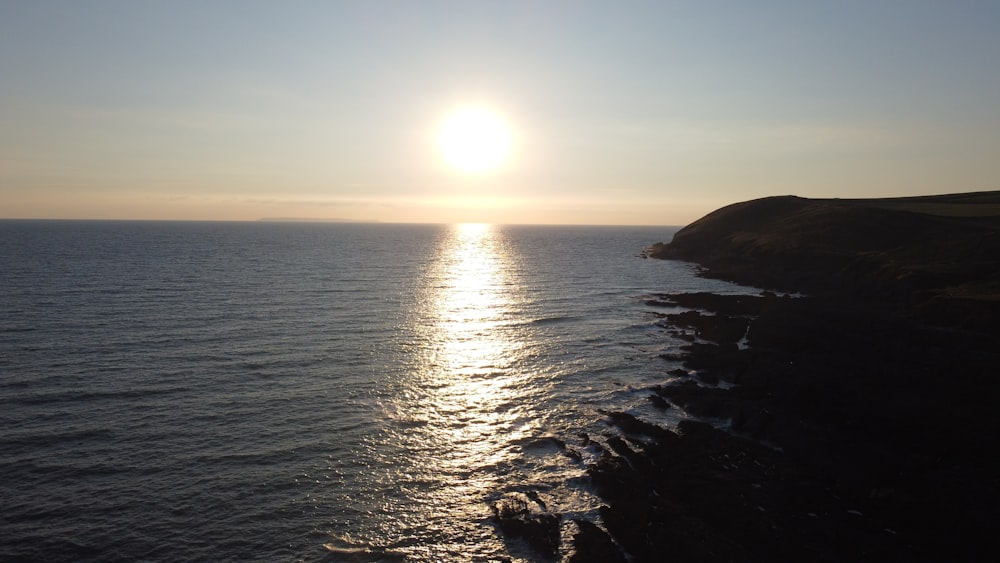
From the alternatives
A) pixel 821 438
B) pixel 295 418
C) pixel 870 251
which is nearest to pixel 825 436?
pixel 821 438

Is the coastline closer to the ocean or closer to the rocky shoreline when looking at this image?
the rocky shoreline

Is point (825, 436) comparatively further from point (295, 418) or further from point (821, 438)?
point (295, 418)

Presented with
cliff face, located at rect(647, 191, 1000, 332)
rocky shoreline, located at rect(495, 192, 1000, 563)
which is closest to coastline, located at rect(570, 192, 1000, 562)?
rocky shoreline, located at rect(495, 192, 1000, 563)

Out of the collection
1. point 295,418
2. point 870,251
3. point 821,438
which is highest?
point 870,251

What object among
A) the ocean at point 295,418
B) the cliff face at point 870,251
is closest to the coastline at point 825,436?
the cliff face at point 870,251

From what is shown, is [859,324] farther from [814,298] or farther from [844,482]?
[844,482]

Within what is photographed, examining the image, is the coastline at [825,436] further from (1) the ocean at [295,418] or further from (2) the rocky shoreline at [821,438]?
(1) the ocean at [295,418]
